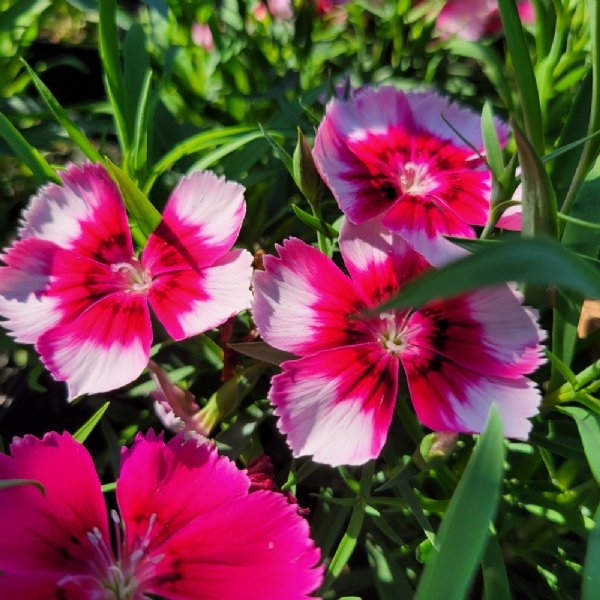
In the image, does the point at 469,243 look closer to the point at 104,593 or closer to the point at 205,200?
the point at 205,200

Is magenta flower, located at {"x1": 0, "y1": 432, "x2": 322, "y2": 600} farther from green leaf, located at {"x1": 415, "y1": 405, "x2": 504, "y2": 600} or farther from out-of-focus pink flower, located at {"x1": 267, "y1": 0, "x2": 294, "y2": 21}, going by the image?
out-of-focus pink flower, located at {"x1": 267, "y1": 0, "x2": 294, "y2": 21}

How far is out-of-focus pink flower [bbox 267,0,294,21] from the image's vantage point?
56.3 inches

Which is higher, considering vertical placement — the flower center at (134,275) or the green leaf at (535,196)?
the green leaf at (535,196)

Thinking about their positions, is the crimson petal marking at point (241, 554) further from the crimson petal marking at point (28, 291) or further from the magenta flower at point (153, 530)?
the crimson petal marking at point (28, 291)

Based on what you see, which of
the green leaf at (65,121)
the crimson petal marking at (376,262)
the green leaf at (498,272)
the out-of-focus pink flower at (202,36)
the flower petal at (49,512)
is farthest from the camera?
the out-of-focus pink flower at (202,36)

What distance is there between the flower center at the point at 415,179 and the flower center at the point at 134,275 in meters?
0.32

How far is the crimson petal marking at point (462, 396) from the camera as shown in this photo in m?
0.62

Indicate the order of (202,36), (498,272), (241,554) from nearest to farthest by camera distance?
1. (498,272)
2. (241,554)
3. (202,36)

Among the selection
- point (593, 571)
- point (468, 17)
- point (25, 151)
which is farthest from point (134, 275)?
point (468, 17)

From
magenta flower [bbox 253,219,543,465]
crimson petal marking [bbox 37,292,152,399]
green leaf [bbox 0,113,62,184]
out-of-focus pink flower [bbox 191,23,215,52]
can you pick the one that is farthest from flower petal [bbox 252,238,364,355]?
out-of-focus pink flower [bbox 191,23,215,52]

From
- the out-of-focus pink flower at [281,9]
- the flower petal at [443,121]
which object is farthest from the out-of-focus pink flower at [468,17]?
the flower petal at [443,121]

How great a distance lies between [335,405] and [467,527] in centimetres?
22

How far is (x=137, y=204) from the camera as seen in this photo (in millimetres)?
775

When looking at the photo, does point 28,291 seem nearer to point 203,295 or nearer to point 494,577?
point 203,295
